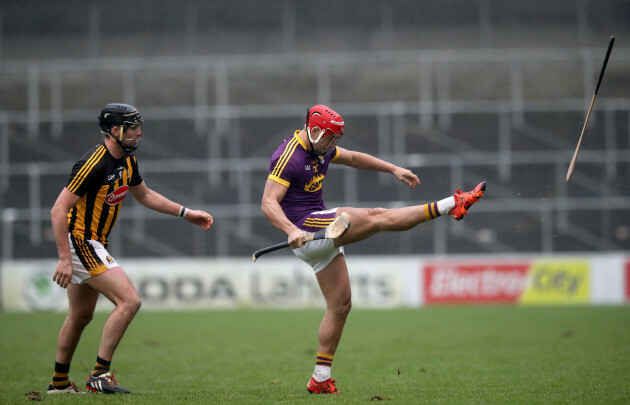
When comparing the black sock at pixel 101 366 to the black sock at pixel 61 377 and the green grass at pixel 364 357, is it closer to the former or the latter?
the green grass at pixel 364 357

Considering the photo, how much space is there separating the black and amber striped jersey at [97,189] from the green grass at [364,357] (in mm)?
1459

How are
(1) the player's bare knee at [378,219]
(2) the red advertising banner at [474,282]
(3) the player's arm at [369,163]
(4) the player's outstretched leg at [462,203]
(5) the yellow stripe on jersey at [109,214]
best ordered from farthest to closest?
1. (2) the red advertising banner at [474,282]
2. (3) the player's arm at [369,163]
3. (5) the yellow stripe on jersey at [109,214]
4. (1) the player's bare knee at [378,219]
5. (4) the player's outstretched leg at [462,203]

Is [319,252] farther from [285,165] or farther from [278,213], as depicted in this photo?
[285,165]

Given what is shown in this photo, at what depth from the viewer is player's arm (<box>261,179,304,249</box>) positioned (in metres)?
6.88

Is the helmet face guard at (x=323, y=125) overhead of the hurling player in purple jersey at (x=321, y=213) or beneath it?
overhead

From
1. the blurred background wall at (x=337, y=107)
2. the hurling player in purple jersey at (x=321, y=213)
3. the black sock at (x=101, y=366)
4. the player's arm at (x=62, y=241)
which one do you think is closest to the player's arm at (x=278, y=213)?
the hurling player in purple jersey at (x=321, y=213)

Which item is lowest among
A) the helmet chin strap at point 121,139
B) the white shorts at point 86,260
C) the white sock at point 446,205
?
the white shorts at point 86,260

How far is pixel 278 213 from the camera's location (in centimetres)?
703

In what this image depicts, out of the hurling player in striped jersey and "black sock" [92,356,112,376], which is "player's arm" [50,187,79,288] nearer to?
the hurling player in striped jersey

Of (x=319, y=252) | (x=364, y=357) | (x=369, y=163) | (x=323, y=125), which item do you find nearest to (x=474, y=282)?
(x=364, y=357)

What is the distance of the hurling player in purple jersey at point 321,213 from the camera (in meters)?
6.99

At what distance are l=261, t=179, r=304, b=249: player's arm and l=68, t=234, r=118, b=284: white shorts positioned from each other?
5.04 feet

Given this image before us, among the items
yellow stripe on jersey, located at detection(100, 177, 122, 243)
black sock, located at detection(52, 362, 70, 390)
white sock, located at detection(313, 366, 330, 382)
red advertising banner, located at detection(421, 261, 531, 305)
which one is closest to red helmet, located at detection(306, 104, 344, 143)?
yellow stripe on jersey, located at detection(100, 177, 122, 243)

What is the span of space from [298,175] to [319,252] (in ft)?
2.24
